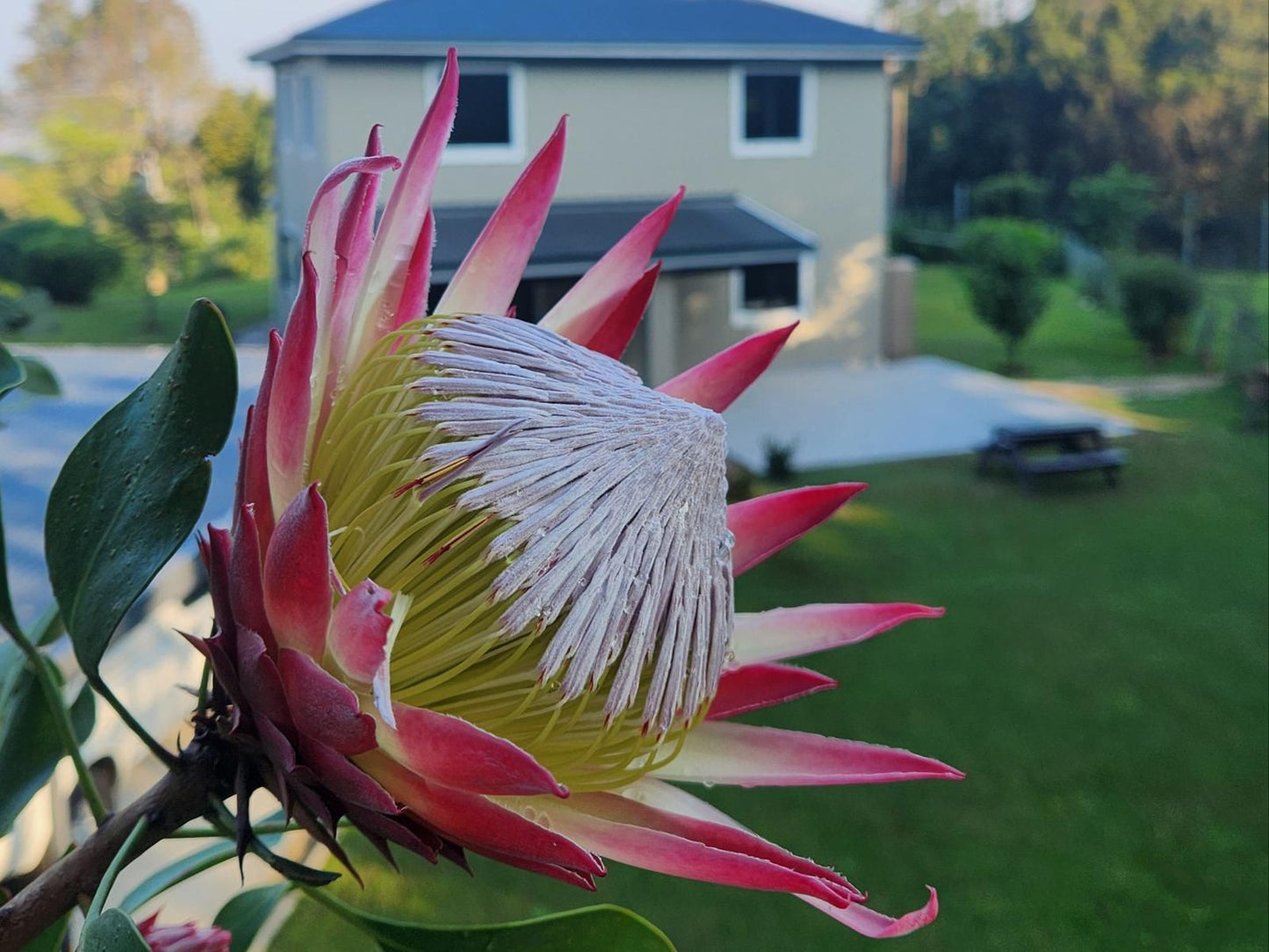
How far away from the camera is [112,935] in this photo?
0.27 metres

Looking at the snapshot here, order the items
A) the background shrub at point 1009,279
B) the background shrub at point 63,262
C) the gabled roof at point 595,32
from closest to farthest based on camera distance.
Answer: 1. the gabled roof at point 595,32
2. the background shrub at point 1009,279
3. the background shrub at point 63,262

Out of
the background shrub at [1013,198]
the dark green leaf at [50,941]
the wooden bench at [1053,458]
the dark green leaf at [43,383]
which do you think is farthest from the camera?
the background shrub at [1013,198]

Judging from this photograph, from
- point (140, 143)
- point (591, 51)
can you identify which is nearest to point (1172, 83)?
point (591, 51)

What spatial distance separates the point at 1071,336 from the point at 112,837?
11126 mm

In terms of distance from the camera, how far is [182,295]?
42.7 feet

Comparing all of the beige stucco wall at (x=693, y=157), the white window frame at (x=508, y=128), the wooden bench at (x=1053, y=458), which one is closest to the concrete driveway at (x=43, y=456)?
the wooden bench at (x=1053, y=458)

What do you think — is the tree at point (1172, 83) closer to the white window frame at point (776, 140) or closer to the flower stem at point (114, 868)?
the white window frame at point (776, 140)

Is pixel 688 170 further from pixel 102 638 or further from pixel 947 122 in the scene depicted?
pixel 947 122

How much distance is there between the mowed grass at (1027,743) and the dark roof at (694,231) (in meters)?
2.23

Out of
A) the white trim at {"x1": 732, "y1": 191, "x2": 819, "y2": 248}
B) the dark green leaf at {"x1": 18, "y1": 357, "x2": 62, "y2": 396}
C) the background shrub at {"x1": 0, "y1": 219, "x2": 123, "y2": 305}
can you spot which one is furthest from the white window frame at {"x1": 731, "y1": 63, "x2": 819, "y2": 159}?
the dark green leaf at {"x1": 18, "y1": 357, "x2": 62, "y2": 396}

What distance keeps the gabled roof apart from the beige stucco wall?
15cm

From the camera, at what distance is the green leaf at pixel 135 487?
315 millimetres

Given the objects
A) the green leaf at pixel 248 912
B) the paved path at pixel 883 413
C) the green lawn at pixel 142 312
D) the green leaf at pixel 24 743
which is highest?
the green leaf at pixel 24 743

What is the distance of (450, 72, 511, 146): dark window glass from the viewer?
24.7 feet
